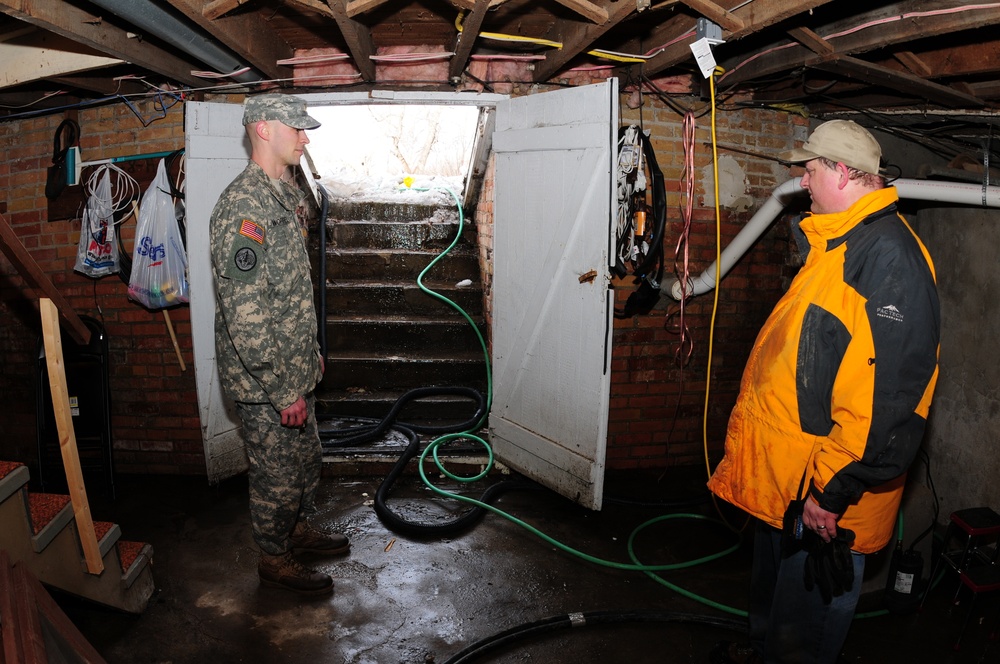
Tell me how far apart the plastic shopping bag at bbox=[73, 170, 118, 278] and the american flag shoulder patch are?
7.03 ft

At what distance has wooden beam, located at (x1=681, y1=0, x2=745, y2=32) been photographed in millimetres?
2650

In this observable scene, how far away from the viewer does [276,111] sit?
2592 millimetres

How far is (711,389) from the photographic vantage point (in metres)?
4.37

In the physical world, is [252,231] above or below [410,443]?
above

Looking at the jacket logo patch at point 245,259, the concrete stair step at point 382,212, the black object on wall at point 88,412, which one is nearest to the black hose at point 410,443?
the black object on wall at point 88,412

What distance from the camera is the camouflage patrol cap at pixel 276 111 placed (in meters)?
2.59

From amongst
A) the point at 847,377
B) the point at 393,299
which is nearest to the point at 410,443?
the point at 393,299

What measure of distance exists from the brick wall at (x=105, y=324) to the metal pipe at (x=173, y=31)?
1.03 m

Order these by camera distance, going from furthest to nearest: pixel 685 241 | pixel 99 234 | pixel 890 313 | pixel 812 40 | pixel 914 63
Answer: pixel 99 234 < pixel 685 241 < pixel 914 63 < pixel 812 40 < pixel 890 313

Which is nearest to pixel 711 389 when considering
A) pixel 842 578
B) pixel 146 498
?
pixel 842 578

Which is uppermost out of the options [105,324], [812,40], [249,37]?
[249,37]

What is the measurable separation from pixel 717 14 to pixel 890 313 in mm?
1677

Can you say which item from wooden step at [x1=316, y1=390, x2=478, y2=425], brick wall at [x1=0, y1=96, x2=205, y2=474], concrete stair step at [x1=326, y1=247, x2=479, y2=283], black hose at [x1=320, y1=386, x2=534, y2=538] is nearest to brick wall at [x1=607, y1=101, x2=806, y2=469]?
black hose at [x1=320, y1=386, x2=534, y2=538]

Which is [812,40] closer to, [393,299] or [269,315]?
[269,315]
